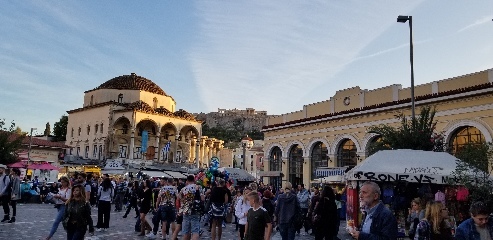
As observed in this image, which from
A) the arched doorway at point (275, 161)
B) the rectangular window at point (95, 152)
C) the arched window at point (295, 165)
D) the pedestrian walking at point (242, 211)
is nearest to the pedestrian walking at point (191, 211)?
the pedestrian walking at point (242, 211)

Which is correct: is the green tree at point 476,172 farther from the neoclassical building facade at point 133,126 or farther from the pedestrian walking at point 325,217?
the neoclassical building facade at point 133,126

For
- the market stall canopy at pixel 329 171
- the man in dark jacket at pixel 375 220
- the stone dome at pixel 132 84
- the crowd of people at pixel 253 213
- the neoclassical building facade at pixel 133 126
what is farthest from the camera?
the stone dome at pixel 132 84

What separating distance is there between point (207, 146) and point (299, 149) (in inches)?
1365

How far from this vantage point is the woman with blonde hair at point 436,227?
17.7ft

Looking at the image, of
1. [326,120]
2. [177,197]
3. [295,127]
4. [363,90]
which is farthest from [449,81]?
[177,197]

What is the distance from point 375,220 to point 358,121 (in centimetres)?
2544

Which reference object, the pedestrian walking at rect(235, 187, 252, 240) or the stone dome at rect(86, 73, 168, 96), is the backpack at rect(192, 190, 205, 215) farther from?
the stone dome at rect(86, 73, 168, 96)

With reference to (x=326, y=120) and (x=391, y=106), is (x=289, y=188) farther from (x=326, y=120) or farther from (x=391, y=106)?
(x=326, y=120)

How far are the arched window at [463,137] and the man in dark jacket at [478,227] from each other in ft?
60.4

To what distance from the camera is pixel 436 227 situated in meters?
5.41

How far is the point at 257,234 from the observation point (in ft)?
22.4

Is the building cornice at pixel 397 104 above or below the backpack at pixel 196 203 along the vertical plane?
above

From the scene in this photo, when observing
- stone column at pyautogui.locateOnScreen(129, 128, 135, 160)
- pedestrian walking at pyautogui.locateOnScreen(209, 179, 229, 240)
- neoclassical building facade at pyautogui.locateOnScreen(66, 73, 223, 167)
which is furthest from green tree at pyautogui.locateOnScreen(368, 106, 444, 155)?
stone column at pyautogui.locateOnScreen(129, 128, 135, 160)

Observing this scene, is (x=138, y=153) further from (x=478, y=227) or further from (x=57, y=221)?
(x=478, y=227)
